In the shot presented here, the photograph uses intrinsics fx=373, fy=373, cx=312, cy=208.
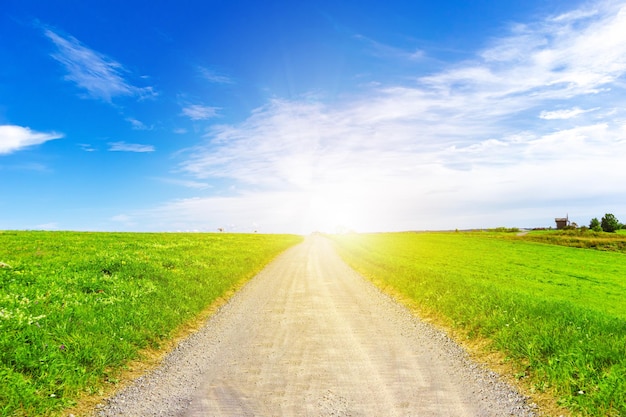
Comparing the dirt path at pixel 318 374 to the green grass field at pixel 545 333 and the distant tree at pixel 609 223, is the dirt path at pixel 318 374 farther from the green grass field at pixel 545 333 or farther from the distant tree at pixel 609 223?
the distant tree at pixel 609 223

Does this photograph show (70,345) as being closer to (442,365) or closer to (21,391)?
(21,391)

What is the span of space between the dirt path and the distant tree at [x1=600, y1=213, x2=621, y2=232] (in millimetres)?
145712

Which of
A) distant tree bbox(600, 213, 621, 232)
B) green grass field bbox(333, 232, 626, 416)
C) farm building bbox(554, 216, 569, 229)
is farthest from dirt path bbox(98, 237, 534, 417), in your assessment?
farm building bbox(554, 216, 569, 229)

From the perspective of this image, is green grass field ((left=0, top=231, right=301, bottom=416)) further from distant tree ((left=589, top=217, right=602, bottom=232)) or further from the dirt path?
distant tree ((left=589, top=217, right=602, bottom=232))

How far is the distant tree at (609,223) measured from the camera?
12444cm

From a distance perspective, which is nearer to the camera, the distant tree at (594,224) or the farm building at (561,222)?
the distant tree at (594,224)

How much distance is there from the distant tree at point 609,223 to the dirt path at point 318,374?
14571 cm

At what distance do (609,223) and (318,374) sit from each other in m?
154

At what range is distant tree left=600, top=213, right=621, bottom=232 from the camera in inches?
4899

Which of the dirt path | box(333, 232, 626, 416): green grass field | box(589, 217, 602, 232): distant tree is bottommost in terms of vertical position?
the dirt path

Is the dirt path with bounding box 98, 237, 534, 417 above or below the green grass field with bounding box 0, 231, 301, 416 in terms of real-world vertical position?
below

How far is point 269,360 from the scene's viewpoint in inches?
380

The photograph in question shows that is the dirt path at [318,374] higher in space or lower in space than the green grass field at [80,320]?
lower

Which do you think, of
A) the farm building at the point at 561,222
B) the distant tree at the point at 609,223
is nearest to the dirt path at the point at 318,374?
the distant tree at the point at 609,223
